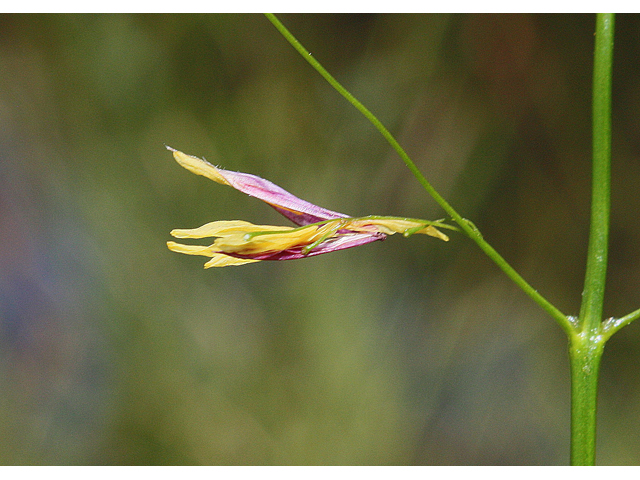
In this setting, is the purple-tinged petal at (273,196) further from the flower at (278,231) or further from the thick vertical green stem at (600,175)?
the thick vertical green stem at (600,175)

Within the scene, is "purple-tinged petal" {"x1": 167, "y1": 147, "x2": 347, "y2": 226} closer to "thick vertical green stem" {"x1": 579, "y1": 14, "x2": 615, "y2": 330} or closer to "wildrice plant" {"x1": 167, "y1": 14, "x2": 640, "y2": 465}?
"wildrice plant" {"x1": 167, "y1": 14, "x2": 640, "y2": 465}

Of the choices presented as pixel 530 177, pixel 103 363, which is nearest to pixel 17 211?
pixel 103 363

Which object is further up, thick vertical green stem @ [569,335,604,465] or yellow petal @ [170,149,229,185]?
yellow petal @ [170,149,229,185]

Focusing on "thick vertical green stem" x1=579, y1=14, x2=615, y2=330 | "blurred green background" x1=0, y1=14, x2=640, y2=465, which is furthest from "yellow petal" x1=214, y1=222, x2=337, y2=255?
"blurred green background" x1=0, y1=14, x2=640, y2=465

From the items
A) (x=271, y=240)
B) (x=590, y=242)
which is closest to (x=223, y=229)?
(x=271, y=240)

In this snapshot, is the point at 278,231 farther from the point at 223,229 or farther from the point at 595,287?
the point at 595,287

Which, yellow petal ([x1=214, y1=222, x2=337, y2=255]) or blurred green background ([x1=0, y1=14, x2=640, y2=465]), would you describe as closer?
yellow petal ([x1=214, y1=222, x2=337, y2=255])

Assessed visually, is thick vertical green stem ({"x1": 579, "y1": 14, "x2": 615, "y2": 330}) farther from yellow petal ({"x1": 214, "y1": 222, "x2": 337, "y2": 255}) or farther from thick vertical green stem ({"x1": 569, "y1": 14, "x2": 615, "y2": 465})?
yellow petal ({"x1": 214, "y1": 222, "x2": 337, "y2": 255})

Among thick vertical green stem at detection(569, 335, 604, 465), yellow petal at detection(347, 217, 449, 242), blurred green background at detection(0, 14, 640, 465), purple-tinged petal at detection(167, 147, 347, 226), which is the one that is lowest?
thick vertical green stem at detection(569, 335, 604, 465)
